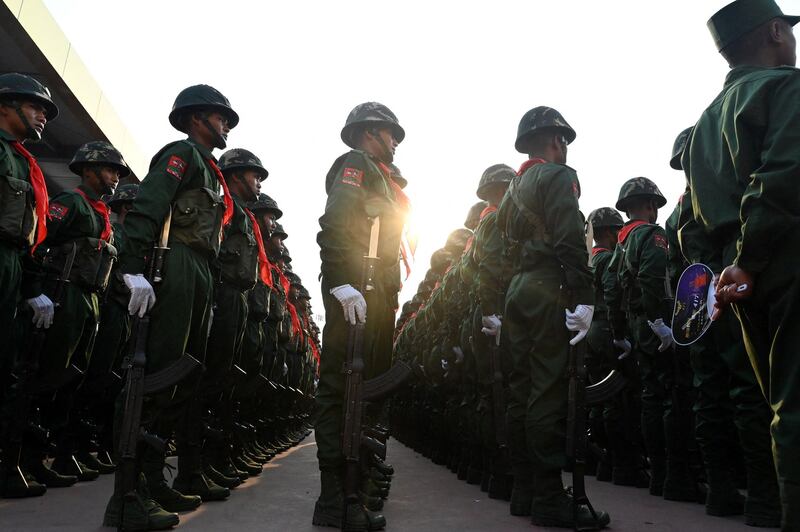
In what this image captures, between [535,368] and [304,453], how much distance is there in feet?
22.6

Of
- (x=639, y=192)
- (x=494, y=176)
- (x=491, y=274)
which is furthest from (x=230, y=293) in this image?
(x=639, y=192)

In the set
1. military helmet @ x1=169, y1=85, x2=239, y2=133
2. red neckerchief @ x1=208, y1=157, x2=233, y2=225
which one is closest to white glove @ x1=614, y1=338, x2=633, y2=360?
red neckerchief @ x1=208, y1=157, x2=233, y2=225

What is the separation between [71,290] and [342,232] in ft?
8.95

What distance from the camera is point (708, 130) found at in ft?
8.90

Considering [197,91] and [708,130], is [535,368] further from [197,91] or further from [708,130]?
[197,91]

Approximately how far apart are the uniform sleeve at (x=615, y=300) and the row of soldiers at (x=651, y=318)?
0.8 inches

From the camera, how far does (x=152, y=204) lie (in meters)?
3.65

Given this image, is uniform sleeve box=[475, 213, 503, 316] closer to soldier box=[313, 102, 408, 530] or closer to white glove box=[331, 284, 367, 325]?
soldier box=[313, 102, 408, 530]

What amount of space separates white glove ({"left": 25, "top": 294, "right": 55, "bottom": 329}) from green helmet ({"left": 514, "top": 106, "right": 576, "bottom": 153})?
3783mm

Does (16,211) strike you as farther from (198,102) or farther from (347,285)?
(347,285)

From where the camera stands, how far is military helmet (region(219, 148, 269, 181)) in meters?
5.82

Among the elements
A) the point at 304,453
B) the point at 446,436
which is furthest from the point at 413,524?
the point at 304,453

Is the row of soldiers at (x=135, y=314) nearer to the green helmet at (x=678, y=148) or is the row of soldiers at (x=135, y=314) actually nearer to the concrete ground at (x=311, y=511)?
the concrete ground at (x=311, y=511)

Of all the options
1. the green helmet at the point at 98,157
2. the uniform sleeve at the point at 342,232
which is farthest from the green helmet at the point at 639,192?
the green helmet at the point at 98,157
